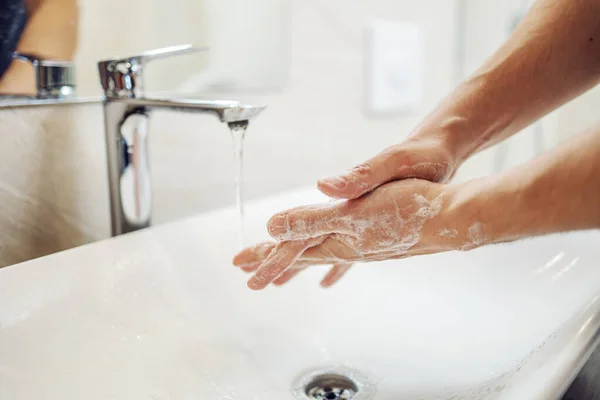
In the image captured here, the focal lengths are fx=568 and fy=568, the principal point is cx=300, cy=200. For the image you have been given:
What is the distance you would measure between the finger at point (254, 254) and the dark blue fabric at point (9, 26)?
309 millimetres

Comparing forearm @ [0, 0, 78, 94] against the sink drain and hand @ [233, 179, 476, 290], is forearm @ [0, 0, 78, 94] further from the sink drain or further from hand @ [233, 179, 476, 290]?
the sink drain

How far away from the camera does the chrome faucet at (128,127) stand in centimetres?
58

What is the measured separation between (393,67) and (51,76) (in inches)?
25.4

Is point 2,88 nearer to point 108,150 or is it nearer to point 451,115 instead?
point 108,150

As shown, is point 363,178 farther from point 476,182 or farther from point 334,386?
point 334,386

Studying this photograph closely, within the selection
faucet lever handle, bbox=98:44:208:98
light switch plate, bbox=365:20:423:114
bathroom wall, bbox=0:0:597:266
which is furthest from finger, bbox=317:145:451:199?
light switch plate, bbox=365:20:423:114

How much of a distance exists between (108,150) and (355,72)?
0.54 metres

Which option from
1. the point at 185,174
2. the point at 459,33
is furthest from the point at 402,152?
the point at 459,33

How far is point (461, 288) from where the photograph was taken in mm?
694

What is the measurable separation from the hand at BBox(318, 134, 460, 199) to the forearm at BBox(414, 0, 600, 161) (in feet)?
0.07

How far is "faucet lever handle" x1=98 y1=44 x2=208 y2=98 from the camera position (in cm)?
57

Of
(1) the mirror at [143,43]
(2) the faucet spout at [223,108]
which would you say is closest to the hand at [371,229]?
(2) the faucet spout at [223,108]

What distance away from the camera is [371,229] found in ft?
1.62

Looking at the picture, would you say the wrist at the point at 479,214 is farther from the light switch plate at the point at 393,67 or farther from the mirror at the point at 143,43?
the light switch plate at the point at 393,67
